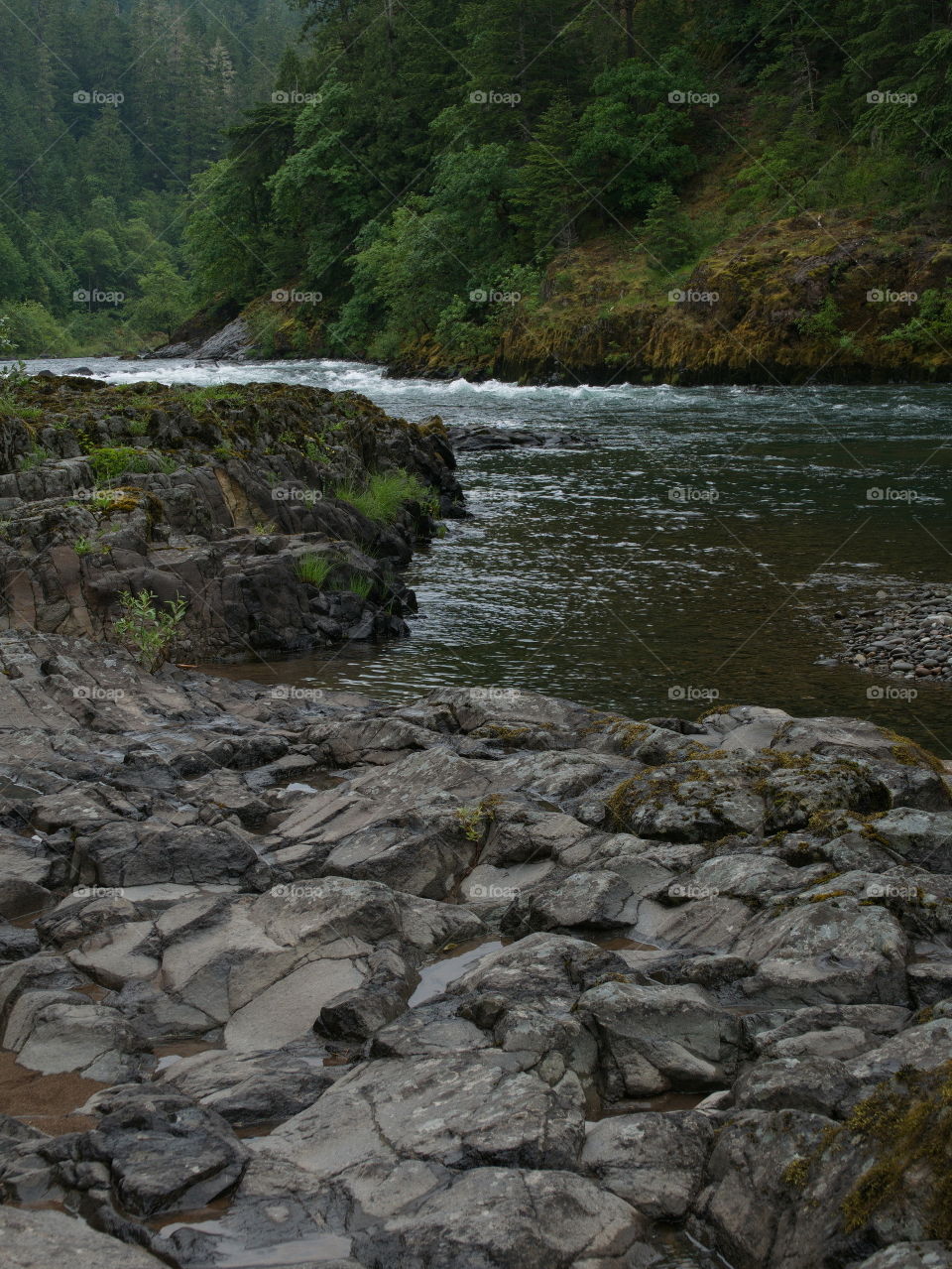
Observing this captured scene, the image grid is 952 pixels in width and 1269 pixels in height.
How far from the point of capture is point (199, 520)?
47.6 feet

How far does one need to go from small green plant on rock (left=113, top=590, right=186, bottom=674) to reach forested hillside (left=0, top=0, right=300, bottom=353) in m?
92.0

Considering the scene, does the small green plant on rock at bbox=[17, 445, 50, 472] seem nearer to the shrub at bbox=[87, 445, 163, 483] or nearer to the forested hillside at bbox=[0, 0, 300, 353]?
the shrub at bbox=[87, 445, 163, 483]

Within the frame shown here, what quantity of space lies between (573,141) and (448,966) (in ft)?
172

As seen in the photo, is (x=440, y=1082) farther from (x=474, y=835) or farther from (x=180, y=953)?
(x=474, y=835)

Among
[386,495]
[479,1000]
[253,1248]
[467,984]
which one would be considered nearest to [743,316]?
[386,495]

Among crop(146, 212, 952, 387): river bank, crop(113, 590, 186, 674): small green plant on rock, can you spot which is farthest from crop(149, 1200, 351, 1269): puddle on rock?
crop(146, 212, 952, 387): river bank

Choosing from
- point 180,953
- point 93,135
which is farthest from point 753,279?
point 93,135

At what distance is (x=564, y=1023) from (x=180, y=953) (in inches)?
85.0

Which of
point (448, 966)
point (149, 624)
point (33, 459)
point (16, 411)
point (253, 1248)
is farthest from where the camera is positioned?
point (16, 411)

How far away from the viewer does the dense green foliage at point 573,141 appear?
43.8m

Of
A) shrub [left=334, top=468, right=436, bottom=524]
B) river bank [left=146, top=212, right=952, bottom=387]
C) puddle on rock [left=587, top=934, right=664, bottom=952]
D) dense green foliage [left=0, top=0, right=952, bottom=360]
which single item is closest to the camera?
puddle on rock [left=587, top=934, right=664, bottom=952]

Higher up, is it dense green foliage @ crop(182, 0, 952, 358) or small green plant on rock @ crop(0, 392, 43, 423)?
dense green foliage @ crop(182, 0, 952, 358)

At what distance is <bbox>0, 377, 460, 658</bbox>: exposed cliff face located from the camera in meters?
12.3

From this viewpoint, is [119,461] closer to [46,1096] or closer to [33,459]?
[33,459]
